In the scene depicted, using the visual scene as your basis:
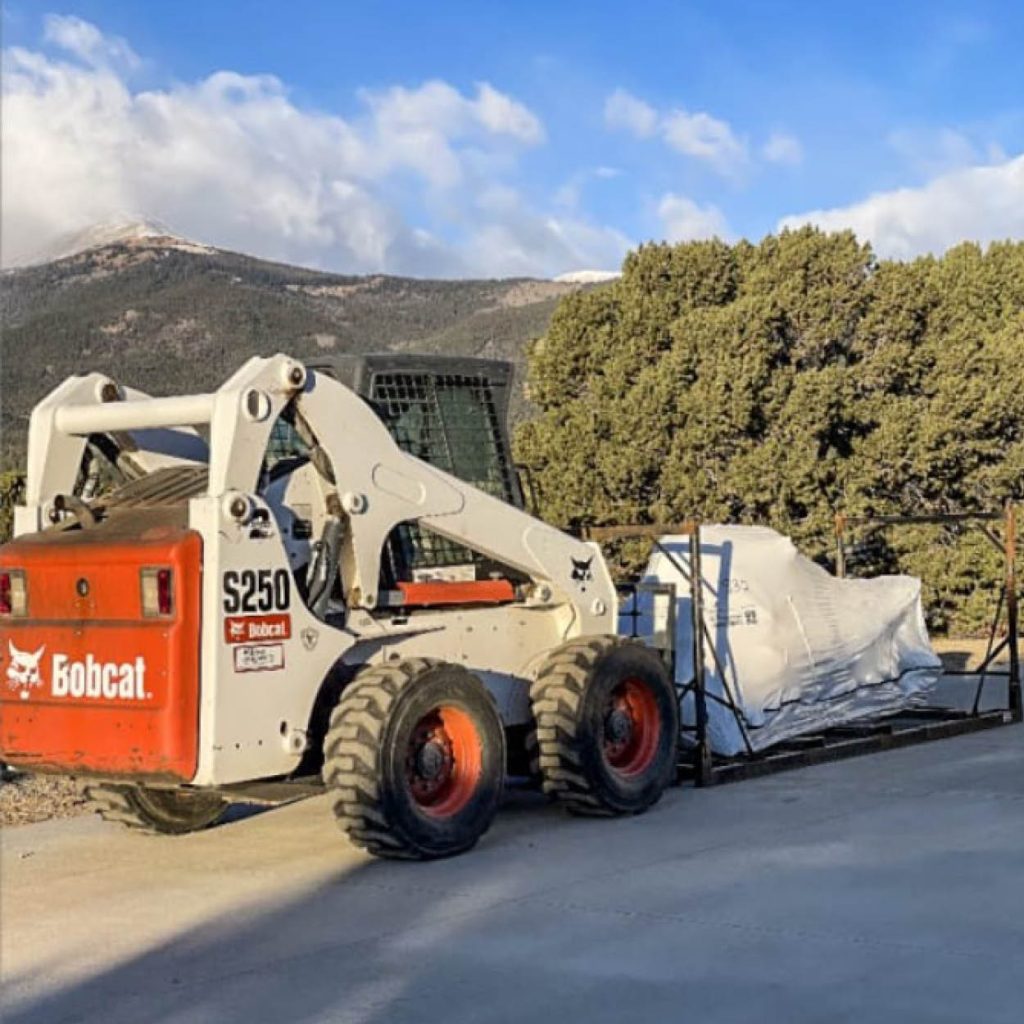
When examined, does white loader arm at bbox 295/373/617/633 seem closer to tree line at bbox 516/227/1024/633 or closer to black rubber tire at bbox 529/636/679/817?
black rubber tire at bbox 529/636/679/817

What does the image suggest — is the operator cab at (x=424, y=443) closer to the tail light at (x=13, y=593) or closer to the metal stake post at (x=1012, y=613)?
the tail light at (x=13, y=593)

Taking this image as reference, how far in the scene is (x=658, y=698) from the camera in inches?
422

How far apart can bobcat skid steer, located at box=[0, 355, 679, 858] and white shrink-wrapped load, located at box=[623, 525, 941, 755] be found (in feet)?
4.38

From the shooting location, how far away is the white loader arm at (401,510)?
9.06 metres

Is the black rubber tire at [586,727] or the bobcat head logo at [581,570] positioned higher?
the bobcat head logo at [581,570]

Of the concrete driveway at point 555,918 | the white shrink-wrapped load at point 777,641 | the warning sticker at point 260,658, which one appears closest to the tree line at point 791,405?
the white shrink-wrapped load at point 777,641

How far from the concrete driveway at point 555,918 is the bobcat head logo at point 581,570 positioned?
149 cm

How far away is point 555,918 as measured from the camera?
7633mm

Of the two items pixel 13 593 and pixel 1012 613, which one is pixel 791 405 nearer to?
pixel 1012 613

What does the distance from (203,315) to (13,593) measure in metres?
37.8

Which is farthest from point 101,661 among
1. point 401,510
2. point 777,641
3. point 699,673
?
point 777,641

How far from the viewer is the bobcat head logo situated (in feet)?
34.7

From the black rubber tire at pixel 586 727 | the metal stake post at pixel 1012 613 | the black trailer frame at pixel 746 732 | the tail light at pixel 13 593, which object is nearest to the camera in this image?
the tail light at pixel 13 593

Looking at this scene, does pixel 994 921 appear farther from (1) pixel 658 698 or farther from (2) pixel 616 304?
(2) pixel 616 304
